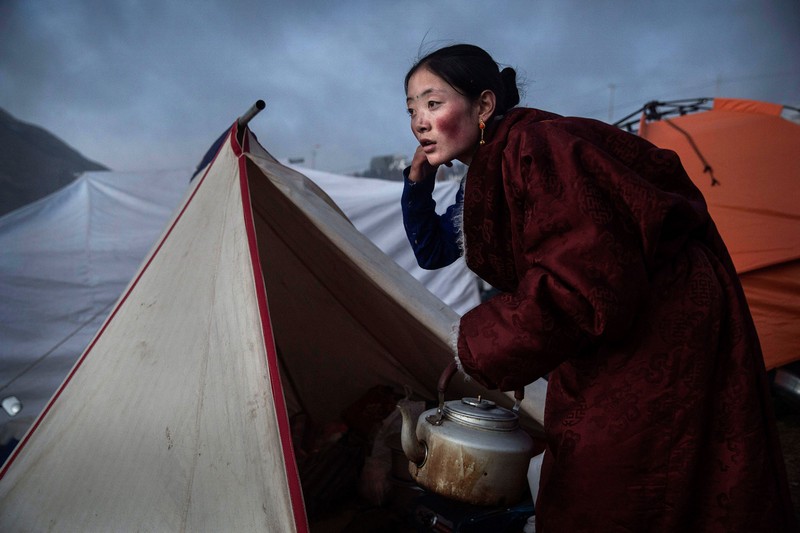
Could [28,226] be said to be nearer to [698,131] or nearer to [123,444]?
[123,444]

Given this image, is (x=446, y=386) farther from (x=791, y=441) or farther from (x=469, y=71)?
(x=791, y=441)

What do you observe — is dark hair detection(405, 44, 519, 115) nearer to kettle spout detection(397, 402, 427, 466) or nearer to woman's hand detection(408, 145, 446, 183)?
woman's hand detection(408, 145, 446, 183)

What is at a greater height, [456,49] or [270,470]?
[456,49]

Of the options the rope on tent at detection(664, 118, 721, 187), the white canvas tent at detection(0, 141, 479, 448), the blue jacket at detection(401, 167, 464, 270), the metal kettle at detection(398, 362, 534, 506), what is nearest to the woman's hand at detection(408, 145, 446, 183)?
the blue jacket at detection(401, 167, 464, 270)

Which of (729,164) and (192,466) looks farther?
(729,164)

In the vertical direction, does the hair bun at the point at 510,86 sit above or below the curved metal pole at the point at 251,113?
below

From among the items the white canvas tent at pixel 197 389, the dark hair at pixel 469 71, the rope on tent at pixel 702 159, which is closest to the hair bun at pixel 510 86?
the dark hair at pixel 469 71

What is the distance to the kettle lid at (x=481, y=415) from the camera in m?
1.47

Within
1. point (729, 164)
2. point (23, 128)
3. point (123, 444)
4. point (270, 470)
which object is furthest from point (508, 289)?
point (23, 128)

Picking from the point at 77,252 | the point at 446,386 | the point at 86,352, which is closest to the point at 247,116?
the point at 86,352

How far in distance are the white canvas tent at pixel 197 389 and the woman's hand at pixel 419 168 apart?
17.7 inches

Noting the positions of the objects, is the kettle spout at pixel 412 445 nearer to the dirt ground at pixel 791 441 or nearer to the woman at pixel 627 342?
the woman at pixel 627 342

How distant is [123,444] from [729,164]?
384 cm

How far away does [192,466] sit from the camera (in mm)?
1392
